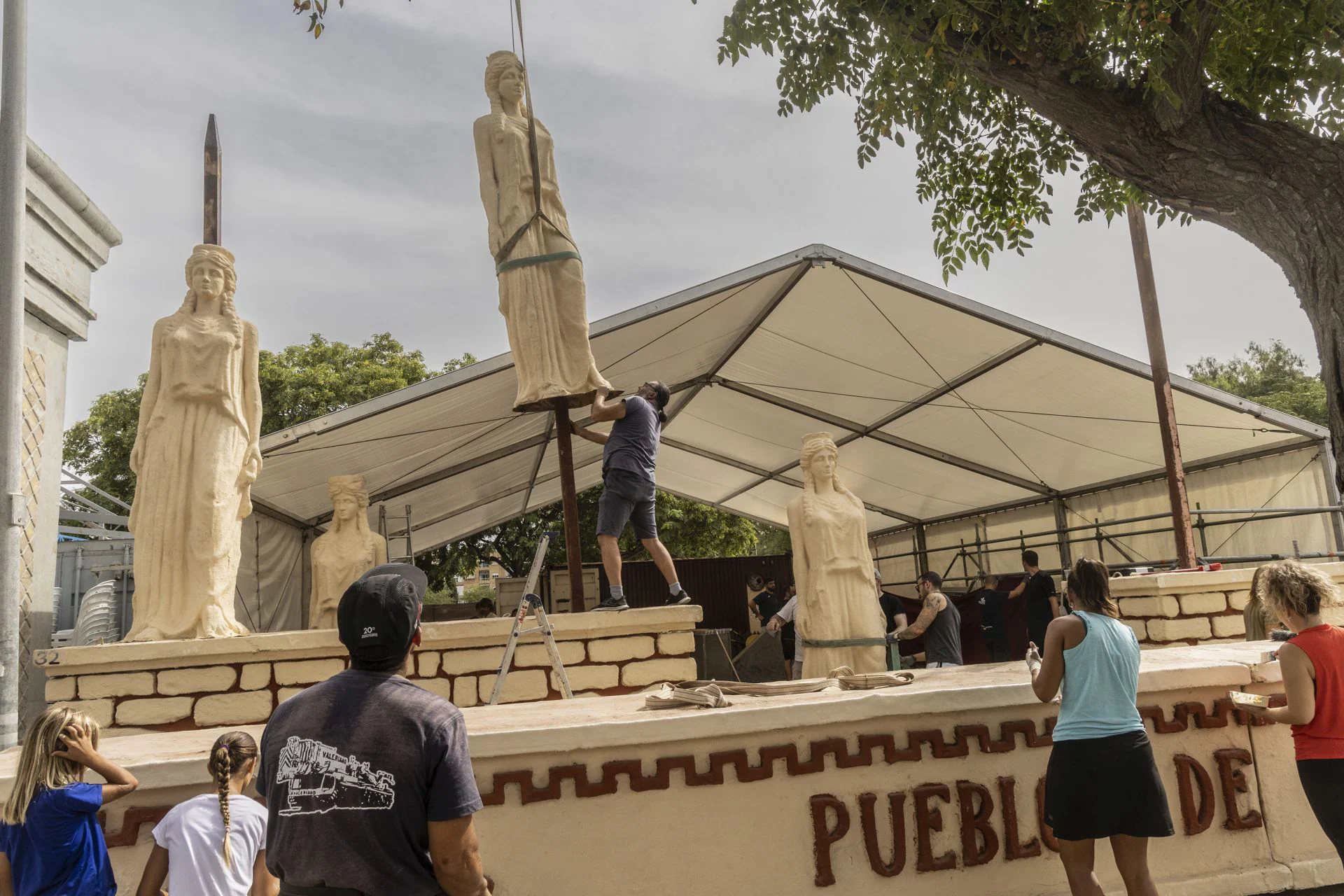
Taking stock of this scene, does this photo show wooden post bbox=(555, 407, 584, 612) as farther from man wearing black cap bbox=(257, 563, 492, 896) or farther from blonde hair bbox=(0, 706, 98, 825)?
man wearing black cap bbox=(257, 563, 492, 896)

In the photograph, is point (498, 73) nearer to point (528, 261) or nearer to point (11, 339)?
point (528, 261)

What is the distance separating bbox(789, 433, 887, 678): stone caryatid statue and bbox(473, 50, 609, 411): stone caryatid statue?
2210 mm

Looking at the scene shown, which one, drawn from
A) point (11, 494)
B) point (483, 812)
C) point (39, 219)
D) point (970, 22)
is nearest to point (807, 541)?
point (970, 22)

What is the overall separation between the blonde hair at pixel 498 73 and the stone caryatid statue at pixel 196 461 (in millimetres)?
1877

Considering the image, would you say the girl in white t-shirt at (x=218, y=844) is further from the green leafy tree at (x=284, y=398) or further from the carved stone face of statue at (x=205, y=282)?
the green leafy tree at (x=284, y=398)

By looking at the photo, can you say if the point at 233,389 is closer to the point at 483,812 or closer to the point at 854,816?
the point at 483,812

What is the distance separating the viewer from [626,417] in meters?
5.46

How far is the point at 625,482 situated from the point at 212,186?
3.22 m

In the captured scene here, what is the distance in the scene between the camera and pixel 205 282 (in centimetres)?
547

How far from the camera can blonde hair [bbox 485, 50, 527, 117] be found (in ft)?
19.2

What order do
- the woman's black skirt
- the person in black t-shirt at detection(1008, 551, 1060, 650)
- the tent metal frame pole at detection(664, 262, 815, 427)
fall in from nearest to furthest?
the woman's black skirt < the tent metal frame pole at detection(664, 262, 815, 427) < the person in black t-shirt at detection(1008, 551, 1060, 650)

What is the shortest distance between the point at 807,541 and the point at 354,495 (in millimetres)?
4167

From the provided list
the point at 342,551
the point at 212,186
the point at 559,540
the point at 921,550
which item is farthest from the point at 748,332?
the point at 559,540

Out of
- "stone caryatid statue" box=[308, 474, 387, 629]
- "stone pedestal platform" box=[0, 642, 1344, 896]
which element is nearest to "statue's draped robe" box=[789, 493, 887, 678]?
"stone pedestal platform" box=[0, 642, 1344, 896]
